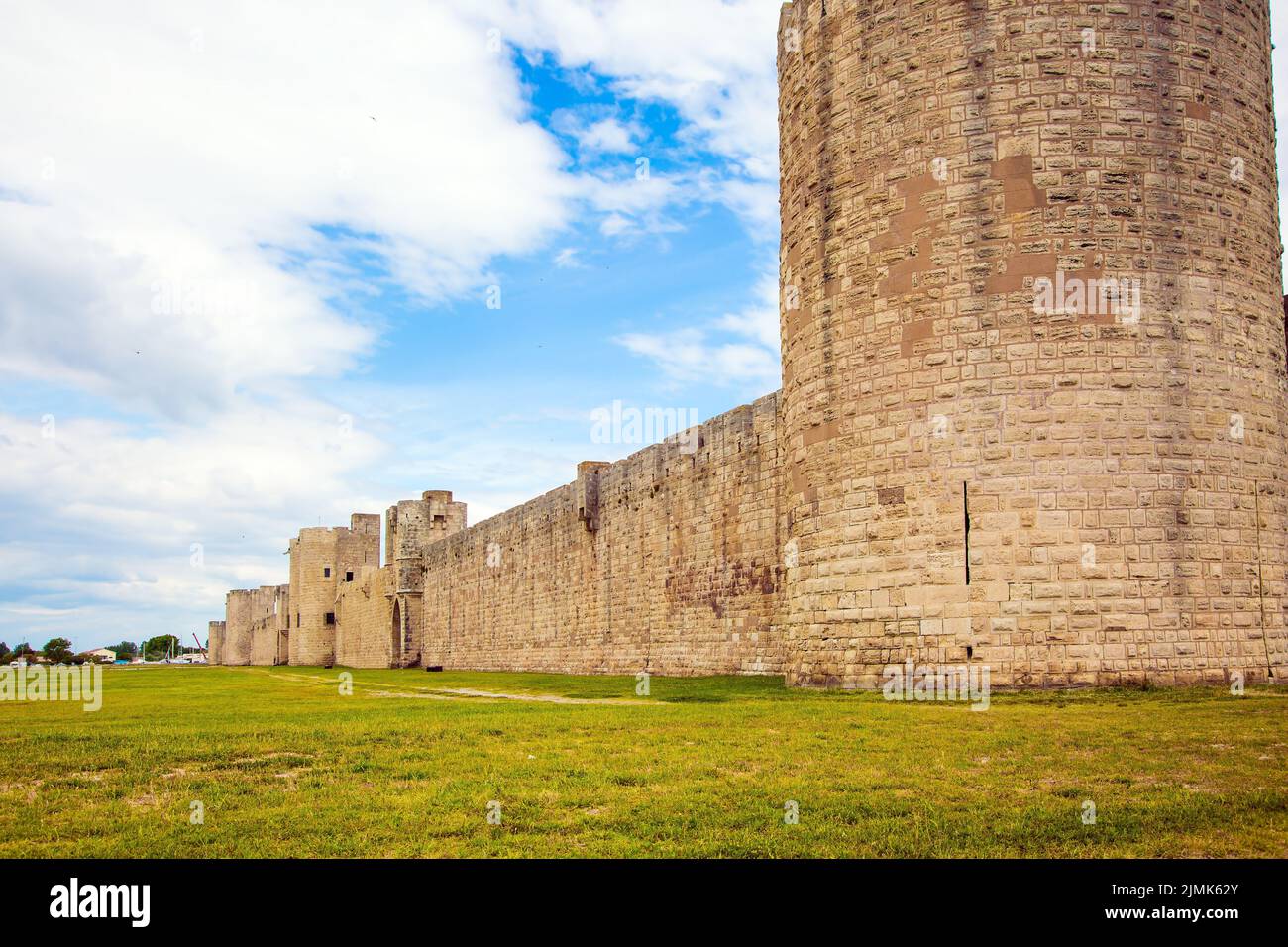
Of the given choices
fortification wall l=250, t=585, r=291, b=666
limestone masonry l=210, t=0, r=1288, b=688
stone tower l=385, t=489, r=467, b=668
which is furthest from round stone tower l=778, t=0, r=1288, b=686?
fortification wall l=250, t=585, r=291, b=666

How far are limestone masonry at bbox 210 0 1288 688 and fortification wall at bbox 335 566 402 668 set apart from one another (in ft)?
118

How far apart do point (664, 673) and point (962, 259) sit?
1262 centimetres

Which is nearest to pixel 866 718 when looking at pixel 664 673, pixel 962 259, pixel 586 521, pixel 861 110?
pixel 962 259

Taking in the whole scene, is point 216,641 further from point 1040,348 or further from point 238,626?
point 1040,348

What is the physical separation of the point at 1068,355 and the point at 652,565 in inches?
502

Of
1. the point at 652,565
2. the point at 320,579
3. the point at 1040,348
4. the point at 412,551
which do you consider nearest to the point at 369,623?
the point at 412,551

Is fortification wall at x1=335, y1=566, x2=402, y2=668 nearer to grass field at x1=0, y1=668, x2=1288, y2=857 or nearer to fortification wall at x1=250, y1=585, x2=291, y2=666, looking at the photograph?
fortification wall at x1=250, y1=585, x2=291, y2=666

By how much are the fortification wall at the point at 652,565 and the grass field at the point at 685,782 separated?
822 centimetres

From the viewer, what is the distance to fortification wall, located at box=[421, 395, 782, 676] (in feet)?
63.9

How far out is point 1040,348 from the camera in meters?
12.3

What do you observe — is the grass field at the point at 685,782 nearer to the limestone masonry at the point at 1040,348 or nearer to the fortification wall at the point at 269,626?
the limestone masonry at the point at 1040,348

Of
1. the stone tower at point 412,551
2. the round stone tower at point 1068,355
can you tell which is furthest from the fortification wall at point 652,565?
the stone tower at point 412,551

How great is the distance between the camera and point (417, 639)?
45.6 metres
